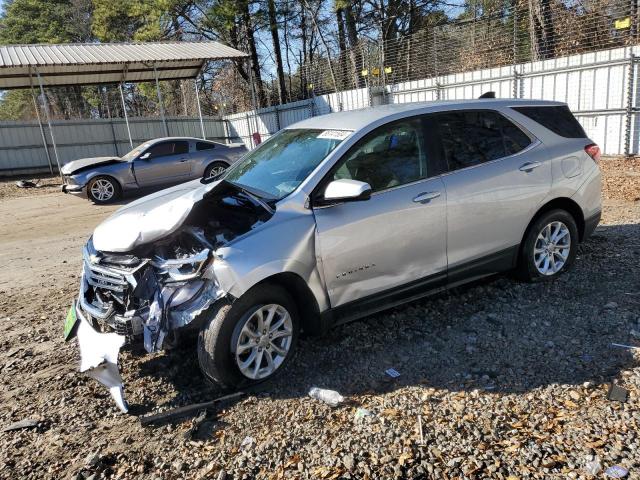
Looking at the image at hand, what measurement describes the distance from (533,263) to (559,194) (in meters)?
0.68

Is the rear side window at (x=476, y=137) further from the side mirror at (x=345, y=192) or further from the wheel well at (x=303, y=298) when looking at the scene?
the wheel well at (x=303, y=298)

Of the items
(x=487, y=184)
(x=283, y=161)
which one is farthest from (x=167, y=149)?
(x=487, y=184)

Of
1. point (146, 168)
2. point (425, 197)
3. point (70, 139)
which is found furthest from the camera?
point (70, 139)

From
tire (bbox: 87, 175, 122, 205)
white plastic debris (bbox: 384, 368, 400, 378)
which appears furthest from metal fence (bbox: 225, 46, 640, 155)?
white plastic debris (bbox: 384, 368, 400, 378)

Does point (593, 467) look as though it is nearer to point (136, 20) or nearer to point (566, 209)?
point (566, 209)

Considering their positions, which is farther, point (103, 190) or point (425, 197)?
point (103, 190)

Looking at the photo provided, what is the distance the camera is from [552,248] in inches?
190

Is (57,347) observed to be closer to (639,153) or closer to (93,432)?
(93,432)

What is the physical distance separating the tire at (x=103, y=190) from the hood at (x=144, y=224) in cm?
902

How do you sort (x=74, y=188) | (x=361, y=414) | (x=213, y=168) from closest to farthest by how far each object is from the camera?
(x=361, y=414) < (x=74, y=188) < (x=213, y=168)

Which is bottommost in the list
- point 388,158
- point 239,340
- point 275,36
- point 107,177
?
point 239,340

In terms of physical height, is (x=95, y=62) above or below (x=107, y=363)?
above

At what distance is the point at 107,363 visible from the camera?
320 centimetres

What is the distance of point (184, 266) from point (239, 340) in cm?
60
